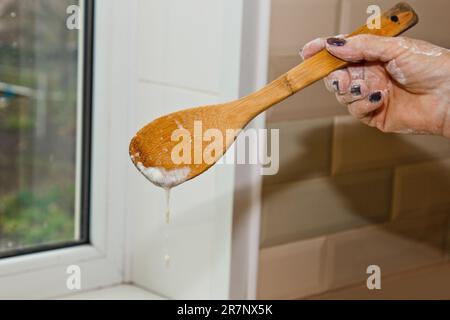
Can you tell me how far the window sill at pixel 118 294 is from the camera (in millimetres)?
1060

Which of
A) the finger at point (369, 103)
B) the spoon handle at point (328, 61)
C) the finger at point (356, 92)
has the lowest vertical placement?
the finger at point (369, 103)

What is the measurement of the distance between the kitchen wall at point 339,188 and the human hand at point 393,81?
13 centimetres

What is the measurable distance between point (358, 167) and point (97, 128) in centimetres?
35

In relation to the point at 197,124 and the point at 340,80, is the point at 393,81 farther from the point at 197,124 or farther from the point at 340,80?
the point at 197,124

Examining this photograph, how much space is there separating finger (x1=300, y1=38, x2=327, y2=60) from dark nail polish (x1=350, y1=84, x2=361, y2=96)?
5cm

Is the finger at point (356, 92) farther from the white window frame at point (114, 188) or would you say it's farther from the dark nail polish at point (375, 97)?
the white window frame at point (114, 188)

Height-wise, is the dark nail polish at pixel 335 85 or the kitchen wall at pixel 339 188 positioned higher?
the dark nail polish at pixel 335 85

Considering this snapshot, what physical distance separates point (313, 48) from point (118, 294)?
432 mm

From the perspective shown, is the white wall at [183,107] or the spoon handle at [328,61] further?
the white wall at [183,107]

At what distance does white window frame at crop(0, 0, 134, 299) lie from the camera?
102 centimetres

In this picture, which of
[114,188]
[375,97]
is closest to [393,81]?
[375,97]

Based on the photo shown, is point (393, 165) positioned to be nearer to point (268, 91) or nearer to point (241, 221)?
point (241, 221)

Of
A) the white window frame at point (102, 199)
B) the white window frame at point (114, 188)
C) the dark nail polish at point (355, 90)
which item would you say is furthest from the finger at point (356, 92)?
the white window frame at point (102, 199)
